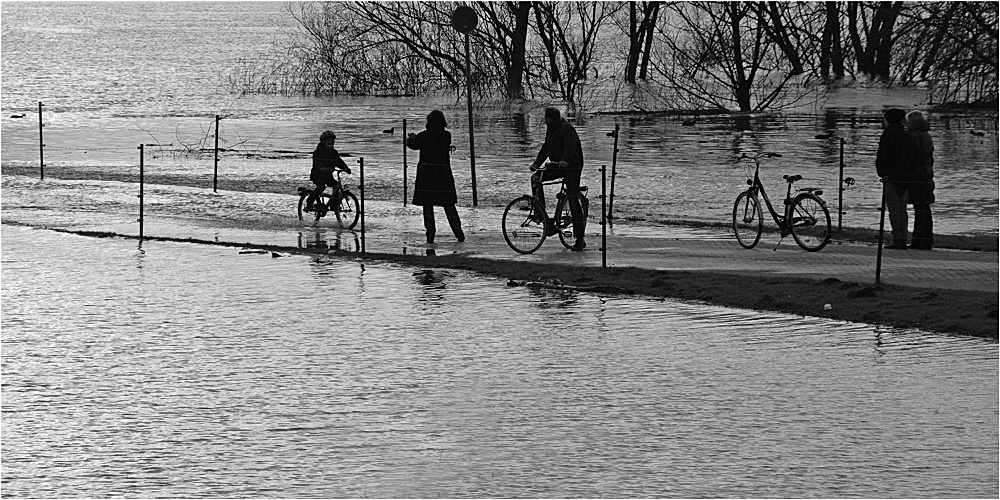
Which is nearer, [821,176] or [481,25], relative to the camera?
[821,176]

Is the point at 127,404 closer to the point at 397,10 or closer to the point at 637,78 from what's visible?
the point at 397,10

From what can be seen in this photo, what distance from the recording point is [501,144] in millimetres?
36469

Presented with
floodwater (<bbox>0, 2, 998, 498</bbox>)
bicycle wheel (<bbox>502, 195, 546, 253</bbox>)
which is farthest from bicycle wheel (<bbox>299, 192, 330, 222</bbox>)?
bicycle wheel (<bbox>502, 195, 546, 253</bbox>)

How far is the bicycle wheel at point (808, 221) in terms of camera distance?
1590cm

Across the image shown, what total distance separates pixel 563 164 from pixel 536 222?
2.14ft

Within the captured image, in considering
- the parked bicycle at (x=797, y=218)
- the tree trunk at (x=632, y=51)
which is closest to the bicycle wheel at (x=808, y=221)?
the parked bicycle at (x=797, y=218)

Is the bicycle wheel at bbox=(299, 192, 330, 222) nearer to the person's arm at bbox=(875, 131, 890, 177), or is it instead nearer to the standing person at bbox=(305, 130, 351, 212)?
the standing person at bbox=(305, 130, 351, 212)

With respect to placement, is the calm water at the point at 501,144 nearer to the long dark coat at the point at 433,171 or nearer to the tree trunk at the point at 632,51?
the long dark coat at the point at 433,171

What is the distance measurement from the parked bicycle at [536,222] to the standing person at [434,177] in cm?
59

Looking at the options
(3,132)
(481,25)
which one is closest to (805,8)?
(481,25)

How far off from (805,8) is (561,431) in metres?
47.2

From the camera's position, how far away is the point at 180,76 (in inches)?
3438

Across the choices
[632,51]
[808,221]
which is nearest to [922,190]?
[808,221]

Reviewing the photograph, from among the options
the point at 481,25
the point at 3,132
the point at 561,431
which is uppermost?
the point at 481,25
